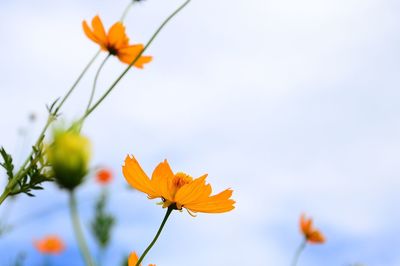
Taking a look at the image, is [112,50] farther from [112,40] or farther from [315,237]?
[315,237]

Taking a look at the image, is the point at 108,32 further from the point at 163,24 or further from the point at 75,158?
the point at 75,158

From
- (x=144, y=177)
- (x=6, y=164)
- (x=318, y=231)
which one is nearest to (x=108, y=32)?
(x=6, y=164)

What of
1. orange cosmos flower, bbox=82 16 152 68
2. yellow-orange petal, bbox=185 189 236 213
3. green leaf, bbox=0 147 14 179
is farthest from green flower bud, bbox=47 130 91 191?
orange cosmos flower, bbox=82 16 152 68

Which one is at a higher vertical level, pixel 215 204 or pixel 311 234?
pixel 311 234

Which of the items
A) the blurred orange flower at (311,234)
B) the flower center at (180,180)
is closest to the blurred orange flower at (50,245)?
the blurred orange flower at (311,234)

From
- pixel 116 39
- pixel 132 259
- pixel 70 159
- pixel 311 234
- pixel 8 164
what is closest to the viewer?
pixel 70 159

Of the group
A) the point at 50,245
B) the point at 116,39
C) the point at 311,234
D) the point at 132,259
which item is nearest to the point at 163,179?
the point at 132,259
